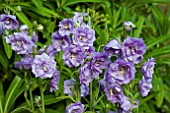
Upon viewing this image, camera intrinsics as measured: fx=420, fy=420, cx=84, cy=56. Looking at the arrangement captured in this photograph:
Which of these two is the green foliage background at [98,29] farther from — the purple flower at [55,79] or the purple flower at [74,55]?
the purple flower at [74,55]

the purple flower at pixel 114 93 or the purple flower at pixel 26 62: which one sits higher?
the purple flower at pixel 26 62

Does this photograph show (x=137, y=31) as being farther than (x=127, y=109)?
Yes

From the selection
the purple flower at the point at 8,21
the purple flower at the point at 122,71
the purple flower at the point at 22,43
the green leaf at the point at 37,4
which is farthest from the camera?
the green leaf at the point at 37,4

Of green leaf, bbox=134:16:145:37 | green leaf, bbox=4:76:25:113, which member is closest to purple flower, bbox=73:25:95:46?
green leaf, bbox=4:76:25:113

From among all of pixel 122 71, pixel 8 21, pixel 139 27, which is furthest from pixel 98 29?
pixel 122 71

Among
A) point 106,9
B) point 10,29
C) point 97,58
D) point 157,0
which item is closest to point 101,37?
point 106,9

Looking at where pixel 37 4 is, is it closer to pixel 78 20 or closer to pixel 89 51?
pixel 78 20

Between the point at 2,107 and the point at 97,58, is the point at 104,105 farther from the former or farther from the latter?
the point at 2,107

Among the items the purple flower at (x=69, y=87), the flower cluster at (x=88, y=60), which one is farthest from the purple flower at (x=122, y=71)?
the purple flower at (x=69, y=87)
